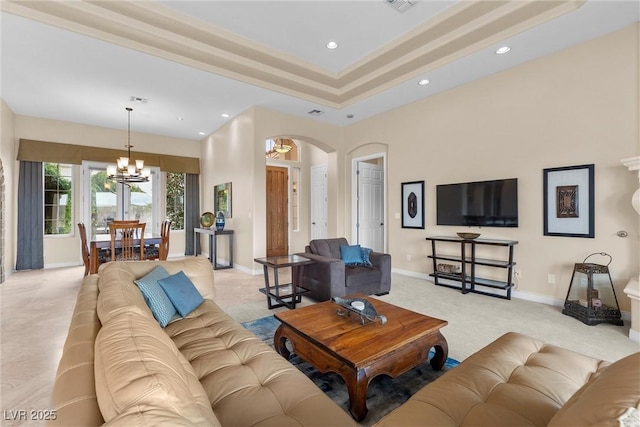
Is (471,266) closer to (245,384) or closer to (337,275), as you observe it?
(337,275)

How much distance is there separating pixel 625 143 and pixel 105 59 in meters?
6.22

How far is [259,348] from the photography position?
167 centimetres

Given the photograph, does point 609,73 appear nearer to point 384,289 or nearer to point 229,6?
point 384,289

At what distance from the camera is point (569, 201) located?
359 cm

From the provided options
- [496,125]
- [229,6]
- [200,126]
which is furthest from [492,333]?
[200,126]

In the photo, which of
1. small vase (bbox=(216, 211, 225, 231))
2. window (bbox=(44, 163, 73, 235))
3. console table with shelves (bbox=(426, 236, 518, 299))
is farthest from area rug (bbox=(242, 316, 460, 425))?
window (bbox=(44, 163, 73, 235))

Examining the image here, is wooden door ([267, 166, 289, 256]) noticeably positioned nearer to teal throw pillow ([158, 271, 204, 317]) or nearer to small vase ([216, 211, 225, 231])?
small vase ([216, 211, 225, 231])

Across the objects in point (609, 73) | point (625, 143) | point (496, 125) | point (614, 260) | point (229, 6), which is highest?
point (229, 6)

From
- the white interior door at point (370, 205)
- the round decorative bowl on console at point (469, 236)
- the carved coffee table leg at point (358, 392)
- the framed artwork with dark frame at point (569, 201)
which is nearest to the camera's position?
the carved coffee table leg at point (358, 392)

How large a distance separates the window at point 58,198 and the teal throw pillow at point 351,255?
20.6ft

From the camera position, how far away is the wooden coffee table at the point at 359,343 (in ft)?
5.41

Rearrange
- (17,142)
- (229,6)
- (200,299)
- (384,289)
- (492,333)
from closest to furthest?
(200,299)
(492,333)
(229,6)
(384,289)
(17,142)

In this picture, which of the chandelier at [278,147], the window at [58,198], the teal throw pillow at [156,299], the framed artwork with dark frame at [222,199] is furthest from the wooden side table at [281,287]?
the window at [58,198]

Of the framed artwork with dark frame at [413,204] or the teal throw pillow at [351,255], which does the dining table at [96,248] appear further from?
the framed artwork with dark frame at [413,204]
